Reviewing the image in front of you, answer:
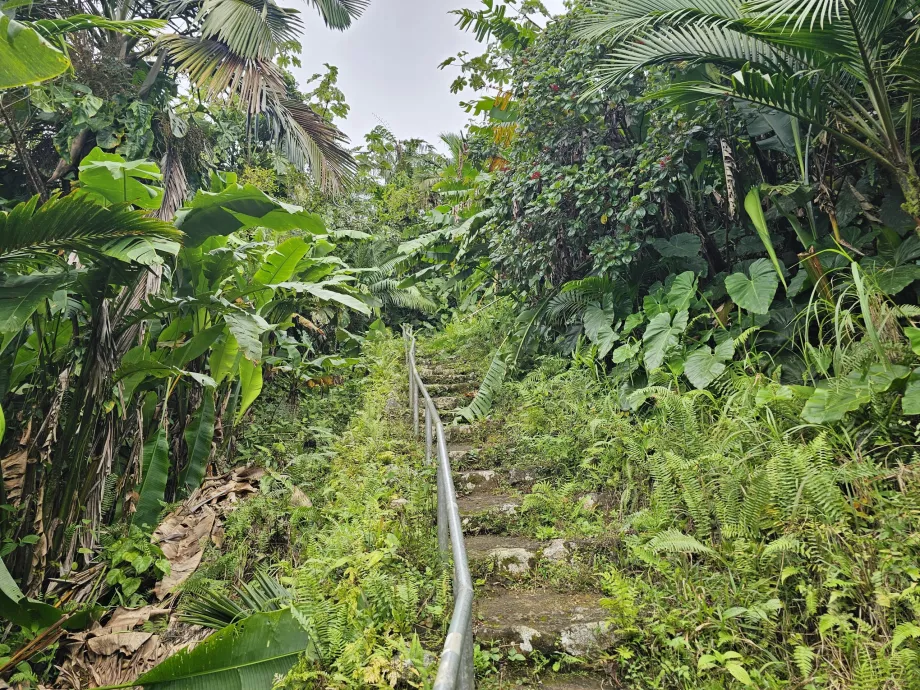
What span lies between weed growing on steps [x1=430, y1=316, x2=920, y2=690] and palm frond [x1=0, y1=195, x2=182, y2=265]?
8.39 ft

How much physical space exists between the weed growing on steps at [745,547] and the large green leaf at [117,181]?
2.89 meters

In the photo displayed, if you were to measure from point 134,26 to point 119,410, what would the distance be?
7.67ft

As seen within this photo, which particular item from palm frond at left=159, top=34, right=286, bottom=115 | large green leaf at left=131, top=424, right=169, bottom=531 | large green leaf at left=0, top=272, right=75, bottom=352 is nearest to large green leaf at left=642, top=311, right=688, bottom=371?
large green leaf at left=131, top=424, right=169, bottom=531

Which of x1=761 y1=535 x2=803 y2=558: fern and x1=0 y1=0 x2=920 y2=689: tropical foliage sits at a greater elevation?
x1=0 y1=0 x2=920 y2=689: tropical foliage

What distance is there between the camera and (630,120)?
511 cm

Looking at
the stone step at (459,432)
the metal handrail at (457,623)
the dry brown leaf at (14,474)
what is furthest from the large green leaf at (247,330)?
the stone step at (459,432)

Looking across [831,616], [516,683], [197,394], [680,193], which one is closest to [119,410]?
[197,394]

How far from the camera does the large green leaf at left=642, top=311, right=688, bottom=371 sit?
4242mm

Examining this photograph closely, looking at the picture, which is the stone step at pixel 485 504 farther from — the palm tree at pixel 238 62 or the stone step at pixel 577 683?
the palm tree at pixel 238 62

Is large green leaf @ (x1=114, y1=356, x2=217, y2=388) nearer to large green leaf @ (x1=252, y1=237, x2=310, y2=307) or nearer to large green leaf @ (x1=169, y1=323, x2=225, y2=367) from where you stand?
large green leaf @ (x1=169, y1=323, x2=225, y2=367)

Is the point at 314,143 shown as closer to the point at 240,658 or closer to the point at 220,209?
the point at 220,209

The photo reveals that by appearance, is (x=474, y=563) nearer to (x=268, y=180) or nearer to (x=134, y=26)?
(x=134, y=26)

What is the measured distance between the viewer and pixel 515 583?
10.1 ft

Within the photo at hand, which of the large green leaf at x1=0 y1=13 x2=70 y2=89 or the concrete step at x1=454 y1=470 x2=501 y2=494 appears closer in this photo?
the large green leaf at x1=0 y1=13 x2=70 y2=89
